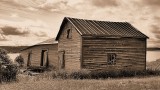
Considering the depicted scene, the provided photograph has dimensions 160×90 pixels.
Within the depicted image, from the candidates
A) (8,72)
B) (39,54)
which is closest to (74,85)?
(8,72)

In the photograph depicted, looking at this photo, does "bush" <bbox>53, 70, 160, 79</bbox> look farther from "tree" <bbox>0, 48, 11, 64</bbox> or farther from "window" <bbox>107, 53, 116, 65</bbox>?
"tree" <bbox>0, 48, 11, 64</bbox>

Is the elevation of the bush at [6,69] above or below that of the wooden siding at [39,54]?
below

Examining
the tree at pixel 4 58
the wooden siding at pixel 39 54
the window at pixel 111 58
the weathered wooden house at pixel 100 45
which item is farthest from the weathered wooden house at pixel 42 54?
the tree at pixel 4 58

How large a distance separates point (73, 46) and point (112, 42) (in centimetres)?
402

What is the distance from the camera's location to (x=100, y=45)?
31.8 meters

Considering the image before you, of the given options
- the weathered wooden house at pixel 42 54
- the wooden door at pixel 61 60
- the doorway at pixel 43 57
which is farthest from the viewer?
the doorway at pixel 43 57

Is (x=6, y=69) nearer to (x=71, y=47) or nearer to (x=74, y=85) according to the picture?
(x=74, y=85)

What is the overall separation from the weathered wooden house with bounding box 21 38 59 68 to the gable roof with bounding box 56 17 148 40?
5.15 metres

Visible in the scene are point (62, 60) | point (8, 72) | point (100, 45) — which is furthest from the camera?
point (62, 60)

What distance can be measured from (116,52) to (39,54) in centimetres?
1404

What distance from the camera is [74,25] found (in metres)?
31.9

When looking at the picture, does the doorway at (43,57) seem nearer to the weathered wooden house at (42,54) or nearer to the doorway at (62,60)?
the weathered wooden house at (42,54)

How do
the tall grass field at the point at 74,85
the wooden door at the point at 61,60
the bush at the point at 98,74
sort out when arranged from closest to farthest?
1. the tall grass field at the point at 74,85
2. the bush at the point at 98,74
3. the wooden door at the point at 61,60

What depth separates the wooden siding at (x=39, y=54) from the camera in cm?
3982
